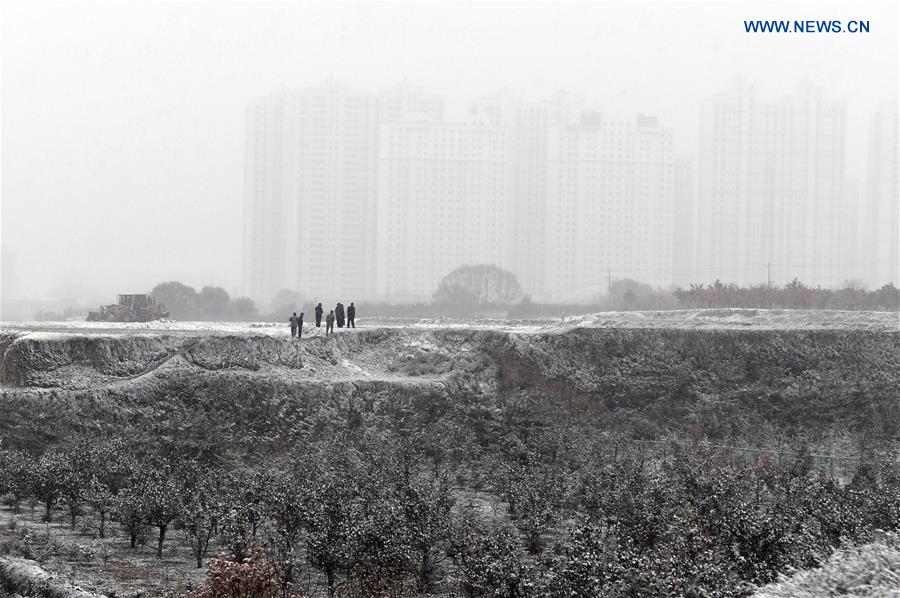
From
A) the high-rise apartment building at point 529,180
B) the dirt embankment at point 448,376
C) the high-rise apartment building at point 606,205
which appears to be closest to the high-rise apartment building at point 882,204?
the high-rise apartment building at point 606,205

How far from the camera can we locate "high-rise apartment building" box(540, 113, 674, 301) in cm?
13575

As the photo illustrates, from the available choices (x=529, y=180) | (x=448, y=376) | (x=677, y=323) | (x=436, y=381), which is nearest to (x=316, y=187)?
(x=529, y=180)

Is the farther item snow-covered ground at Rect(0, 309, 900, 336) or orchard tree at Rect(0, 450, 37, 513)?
snow-covered ground at Rect(0, 309, 900, 336)

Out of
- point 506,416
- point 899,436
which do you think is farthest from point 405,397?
point 899,436

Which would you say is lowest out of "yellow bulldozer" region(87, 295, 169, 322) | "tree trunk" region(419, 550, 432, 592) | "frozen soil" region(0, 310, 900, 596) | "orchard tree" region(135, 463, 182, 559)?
"tree trunk" region(419, 550, 432, 592)

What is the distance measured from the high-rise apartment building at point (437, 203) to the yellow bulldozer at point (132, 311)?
2845 inches

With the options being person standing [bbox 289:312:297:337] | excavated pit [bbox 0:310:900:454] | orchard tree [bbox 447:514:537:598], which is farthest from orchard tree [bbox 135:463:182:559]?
person standing [bbox 289:312:297:337]

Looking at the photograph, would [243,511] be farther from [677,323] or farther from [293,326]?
[677,323]

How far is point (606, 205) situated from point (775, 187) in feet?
81.6

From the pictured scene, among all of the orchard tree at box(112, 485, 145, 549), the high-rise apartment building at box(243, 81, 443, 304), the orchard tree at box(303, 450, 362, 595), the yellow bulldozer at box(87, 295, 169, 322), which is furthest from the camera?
the high-rise apartment building at box(243, 81, 443, 304)

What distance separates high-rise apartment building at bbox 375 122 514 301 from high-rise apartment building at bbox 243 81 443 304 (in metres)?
5.18

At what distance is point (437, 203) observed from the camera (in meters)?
136

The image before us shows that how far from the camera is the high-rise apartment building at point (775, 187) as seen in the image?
13550 cm

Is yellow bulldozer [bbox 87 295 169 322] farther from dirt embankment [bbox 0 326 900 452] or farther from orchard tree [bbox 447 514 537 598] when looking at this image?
orchard tree [bbox 447 514 537 598]
